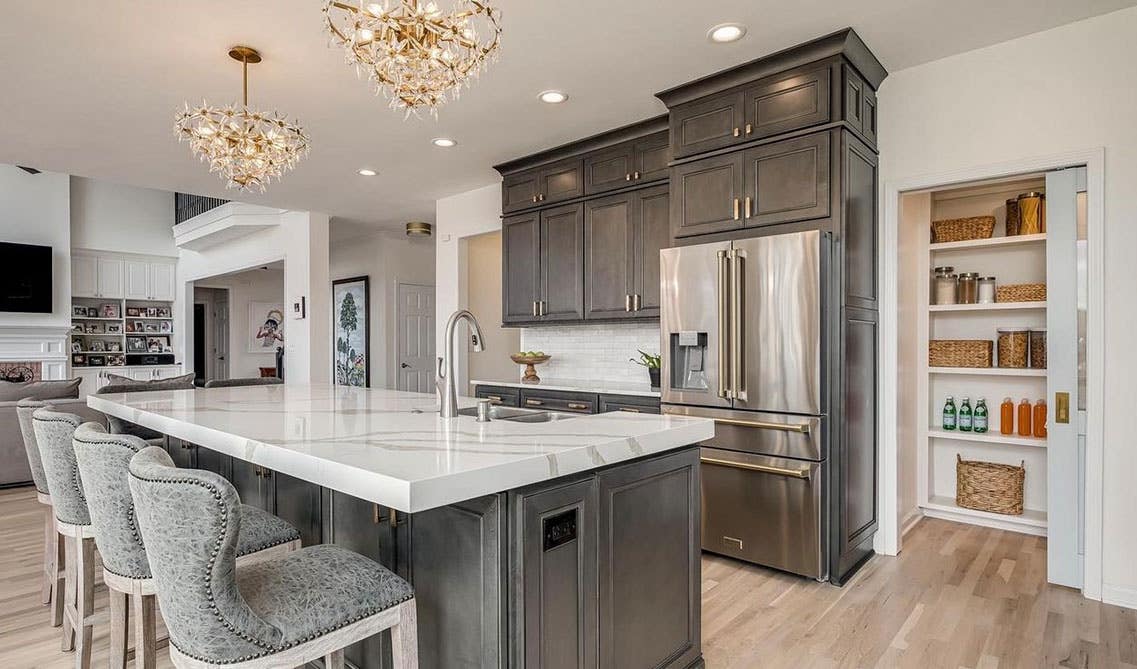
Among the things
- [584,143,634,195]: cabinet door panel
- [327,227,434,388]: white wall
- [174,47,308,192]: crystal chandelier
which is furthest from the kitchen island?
[327,227,434,388]: white wall

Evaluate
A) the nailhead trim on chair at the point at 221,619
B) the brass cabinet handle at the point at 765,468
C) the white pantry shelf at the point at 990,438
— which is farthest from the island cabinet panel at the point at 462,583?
the white pantry shelf at the point at 990,438

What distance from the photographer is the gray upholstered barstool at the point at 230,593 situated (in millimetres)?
1239

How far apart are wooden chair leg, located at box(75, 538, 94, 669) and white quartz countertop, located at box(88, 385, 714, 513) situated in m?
0.45

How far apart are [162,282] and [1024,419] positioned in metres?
11.3

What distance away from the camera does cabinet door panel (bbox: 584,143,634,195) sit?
4.35m

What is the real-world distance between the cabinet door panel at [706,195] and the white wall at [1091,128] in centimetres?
102

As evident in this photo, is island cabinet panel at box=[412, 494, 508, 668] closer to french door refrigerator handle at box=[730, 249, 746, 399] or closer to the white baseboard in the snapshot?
french door refrigerator handle at box=[730, 249, 746, 399]

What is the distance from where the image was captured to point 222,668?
1296 millimetres

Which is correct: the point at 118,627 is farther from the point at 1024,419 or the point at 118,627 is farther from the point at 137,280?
the point at 137,280

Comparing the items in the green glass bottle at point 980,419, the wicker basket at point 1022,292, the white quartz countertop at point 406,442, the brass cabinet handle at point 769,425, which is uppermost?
the wicker basket at point 1022,292

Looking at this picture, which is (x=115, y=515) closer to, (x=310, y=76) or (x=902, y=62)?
(x=310, y=76)

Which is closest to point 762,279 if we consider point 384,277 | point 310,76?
point 310,76

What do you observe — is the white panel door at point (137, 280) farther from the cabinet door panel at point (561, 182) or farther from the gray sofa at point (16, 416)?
the cabinet door panel at point (561, 182)

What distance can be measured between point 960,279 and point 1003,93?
1.48 meters
